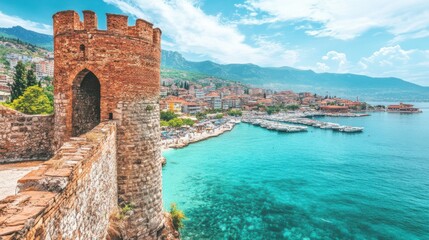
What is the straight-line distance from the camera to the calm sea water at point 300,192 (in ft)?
64.2

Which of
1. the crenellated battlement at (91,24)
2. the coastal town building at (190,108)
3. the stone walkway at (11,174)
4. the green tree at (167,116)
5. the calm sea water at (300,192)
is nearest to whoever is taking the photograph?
the stone walkway at (11,174)

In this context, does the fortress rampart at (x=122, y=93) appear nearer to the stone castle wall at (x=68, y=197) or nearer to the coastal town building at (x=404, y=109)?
the stone castle wall at (x=68, y=197)

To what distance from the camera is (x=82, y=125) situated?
8.36m

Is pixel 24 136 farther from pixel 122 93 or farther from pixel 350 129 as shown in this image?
pixel 350 129

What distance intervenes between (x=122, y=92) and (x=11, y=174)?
4.20 meters

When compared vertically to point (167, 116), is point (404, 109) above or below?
above

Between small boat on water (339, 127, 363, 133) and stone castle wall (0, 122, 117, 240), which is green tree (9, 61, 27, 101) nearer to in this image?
stone castle wall (0, 122, 117, 240)

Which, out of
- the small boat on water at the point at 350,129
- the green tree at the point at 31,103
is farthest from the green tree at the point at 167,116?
the small boat on water at the point at 350,129

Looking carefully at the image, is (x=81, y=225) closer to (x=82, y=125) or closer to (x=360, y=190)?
(x=82, y=125)

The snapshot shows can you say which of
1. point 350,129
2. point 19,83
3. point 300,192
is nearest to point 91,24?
point 300,192

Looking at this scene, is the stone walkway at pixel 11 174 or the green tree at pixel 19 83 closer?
the stone walkway at pixel 11 174

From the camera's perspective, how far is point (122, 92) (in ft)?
24.0

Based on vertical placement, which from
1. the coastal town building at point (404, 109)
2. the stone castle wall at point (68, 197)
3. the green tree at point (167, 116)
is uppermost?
the coastal town building at point (404, 109)

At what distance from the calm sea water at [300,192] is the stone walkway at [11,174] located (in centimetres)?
1218
